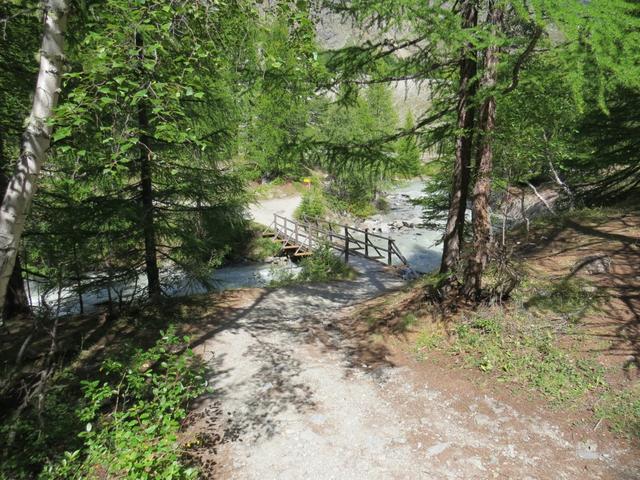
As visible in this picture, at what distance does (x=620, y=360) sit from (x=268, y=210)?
25.7 meters

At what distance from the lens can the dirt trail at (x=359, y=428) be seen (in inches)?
147

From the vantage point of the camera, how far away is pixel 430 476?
3.65 meters

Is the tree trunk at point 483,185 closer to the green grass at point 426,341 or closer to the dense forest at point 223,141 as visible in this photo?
the dense forest at point 223,141

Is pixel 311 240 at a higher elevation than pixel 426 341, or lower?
lower

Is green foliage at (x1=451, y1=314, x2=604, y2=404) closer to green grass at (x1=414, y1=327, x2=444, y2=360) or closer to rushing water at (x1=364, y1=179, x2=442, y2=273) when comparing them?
green grass at (x1=414, y1=327, x2=444, y2=360)

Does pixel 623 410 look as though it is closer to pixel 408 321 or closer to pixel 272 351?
pixel 408 321

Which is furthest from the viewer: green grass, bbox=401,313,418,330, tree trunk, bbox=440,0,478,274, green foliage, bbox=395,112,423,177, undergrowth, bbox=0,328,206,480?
green foliage, bbox=395,112,423,177

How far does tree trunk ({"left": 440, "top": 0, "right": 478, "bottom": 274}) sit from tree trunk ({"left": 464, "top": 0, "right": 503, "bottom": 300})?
1.05 feet

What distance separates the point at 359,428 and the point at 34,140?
170 inches

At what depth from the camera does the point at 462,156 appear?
6.80 m

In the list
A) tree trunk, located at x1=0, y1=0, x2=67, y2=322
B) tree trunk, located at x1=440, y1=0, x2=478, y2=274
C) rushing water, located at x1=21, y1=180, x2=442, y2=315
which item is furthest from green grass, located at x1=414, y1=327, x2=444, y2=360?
tree trunk, located at x1=0, y1=0, x2=67, y2=322

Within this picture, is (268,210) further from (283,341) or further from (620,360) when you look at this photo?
(620,360)

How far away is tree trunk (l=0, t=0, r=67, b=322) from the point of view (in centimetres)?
221

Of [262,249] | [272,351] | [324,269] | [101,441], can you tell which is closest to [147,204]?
[272,351]
